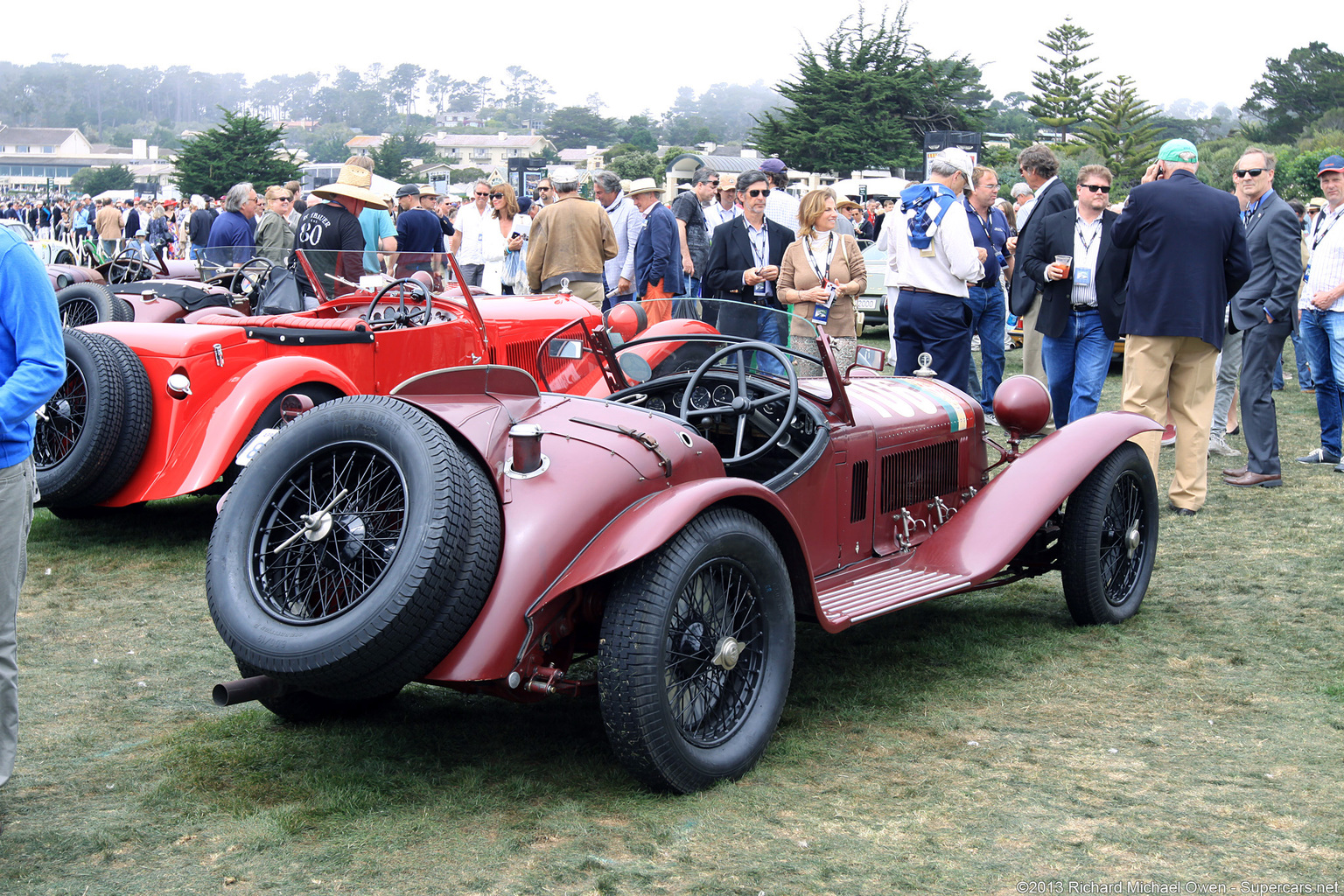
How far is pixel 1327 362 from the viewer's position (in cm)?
791

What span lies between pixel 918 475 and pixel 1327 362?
15.3ft

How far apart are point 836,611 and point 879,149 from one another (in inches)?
2273

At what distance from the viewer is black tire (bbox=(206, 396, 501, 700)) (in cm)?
295

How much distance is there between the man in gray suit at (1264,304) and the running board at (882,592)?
4201 millimetres

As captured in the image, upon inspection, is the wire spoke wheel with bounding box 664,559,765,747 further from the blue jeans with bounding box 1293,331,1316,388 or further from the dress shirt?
the blue jeans with bounding box 1293,331,1316,388

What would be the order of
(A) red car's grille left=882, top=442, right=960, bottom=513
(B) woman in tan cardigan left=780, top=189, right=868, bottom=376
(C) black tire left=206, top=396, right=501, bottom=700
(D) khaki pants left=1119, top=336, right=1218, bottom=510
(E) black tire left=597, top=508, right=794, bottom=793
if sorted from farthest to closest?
(B) woman in tan cardigan left=780, top=189, right=868, bottom=376
(D) khaki pants left=1119, top=336, right=1218, bottom=510
(A) red car's grille left=882, top=442, right=960, bottom=513
(E) black tire left=597, top=508, right=794, bottom=793
(C) black tire left=206, top=396, right=501, bottom=700

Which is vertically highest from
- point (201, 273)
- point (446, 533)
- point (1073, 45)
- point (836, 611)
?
point (1073, 45)

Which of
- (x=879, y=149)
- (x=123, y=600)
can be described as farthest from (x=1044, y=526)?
(x=879, y=149)

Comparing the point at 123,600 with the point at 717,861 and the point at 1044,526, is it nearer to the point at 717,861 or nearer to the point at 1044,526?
the point at 717,861

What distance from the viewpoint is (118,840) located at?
2979 mm

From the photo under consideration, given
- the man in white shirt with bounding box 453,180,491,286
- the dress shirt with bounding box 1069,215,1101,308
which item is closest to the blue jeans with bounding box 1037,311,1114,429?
the dress shirt with bounding box 1069,215,1101,308

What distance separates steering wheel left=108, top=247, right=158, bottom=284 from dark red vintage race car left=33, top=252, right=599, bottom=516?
9.39ft

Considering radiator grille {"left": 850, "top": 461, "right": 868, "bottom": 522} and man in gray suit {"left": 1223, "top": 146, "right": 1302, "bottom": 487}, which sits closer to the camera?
radiator grille {"left": 850, "top": 461, "right": 868, "bottom": 522}

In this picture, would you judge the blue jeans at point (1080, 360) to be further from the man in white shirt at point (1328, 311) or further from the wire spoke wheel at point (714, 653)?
the wire spoke wheel at point (714, 653)
